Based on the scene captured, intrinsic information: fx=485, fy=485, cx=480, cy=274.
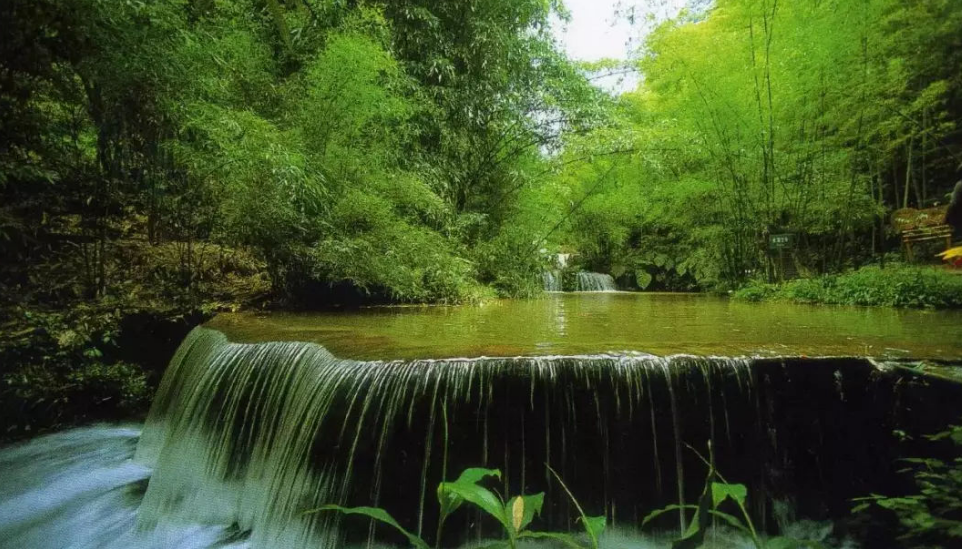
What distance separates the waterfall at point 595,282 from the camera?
1302 centimetres

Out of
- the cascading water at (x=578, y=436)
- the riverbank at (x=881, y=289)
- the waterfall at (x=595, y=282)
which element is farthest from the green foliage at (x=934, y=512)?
the waterfall at (x=595, y=282)

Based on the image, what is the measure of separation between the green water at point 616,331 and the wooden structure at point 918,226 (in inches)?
71.4

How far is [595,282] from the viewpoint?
13172mm

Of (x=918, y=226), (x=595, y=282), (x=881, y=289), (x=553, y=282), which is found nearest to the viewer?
(x=881, y=289)

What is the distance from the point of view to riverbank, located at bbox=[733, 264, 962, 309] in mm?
5094

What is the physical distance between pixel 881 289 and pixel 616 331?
399 centimetres

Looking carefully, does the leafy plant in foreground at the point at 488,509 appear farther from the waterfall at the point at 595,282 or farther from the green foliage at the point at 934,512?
the waterfall at the point at 595,282

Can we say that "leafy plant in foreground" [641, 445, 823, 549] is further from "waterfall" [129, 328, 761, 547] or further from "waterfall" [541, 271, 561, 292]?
"waterfall" [541, 271, 561, 292]

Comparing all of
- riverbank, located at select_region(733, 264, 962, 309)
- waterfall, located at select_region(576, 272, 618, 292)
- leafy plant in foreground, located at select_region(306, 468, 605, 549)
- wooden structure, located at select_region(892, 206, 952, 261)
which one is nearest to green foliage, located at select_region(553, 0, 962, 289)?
wooden structure, located at select_region(892, 206, 952, 261)

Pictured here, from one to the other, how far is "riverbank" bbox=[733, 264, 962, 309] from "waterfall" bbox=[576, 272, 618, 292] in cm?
568

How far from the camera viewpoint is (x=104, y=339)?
15.7 ft

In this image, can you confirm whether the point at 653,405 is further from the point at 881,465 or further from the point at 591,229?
the point at 591,229

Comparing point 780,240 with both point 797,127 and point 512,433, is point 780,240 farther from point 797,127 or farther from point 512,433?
point 512,433

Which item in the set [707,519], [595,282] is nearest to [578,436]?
[707,519]
